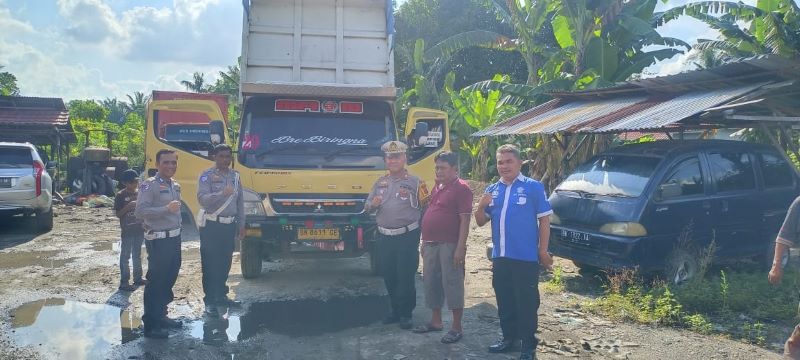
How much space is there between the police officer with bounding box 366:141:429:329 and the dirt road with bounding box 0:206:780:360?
0.45 m

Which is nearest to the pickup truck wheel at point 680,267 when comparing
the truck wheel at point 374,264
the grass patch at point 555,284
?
the grass patch at point 555,284

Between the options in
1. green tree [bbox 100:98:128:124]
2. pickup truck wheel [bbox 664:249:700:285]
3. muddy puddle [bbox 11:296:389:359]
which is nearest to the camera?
muddy puddle [bbox 11:296:389:359]

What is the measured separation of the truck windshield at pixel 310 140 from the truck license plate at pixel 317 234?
0.76 m

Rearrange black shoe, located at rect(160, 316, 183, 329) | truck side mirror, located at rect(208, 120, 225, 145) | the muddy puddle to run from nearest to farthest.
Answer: the muddy puddle, black shoe, located at rect(160, 316, 183, 329), truck side mirror, located at rect(208, 120, 225, 145)

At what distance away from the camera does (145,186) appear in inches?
196

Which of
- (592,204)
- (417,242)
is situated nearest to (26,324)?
(417,242)

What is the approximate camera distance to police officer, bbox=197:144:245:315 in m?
5.62

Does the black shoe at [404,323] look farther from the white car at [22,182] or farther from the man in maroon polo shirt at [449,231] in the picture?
the white car at [22,182]

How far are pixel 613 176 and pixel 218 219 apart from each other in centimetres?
448

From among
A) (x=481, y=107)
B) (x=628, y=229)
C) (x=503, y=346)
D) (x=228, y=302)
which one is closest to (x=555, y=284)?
(x=628, y=229)

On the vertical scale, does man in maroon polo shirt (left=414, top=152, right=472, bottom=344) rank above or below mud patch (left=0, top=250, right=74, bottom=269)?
above

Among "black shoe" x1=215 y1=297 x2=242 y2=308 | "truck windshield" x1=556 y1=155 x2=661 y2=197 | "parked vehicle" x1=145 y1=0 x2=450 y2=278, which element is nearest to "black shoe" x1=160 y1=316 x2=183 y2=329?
"black shoe" x1=215 y1=297 x2=242 y2=308

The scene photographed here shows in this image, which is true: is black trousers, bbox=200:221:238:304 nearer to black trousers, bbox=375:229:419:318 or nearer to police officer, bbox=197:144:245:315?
police officer, bbox=197:144:245:315

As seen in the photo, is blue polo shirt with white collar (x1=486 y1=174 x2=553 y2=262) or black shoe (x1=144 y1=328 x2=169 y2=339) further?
black shoe (x1=144 y1=328 x2=169 y2=339)
